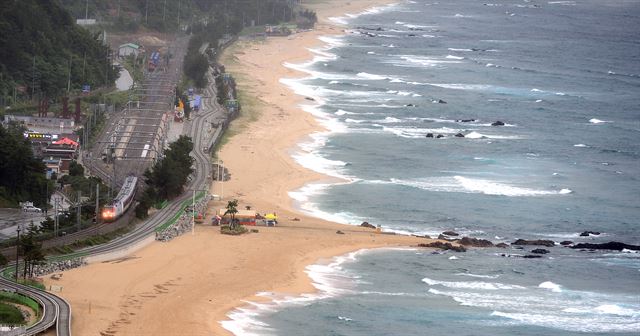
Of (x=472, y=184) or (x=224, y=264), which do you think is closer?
(x=224, y=264)

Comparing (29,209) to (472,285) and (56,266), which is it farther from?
(472,285)

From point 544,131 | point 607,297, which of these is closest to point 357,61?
point 544,131

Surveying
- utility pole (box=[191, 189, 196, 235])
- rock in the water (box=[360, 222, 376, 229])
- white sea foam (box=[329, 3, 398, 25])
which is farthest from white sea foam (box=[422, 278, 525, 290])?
white sea foam (box=[329, 3, 398, 25])

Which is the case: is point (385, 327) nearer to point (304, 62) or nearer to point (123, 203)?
point (123, 203)

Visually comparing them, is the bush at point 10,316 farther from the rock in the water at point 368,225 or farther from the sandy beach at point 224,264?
the rock in the water at point 368,225

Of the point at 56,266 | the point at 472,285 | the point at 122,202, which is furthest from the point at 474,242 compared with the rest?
the point at 56,266

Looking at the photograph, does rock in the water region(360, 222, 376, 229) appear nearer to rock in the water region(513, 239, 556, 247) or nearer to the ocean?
the ocean
